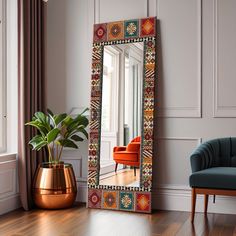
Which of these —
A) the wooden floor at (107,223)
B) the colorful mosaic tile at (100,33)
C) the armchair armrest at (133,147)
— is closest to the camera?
the wooden floor at (107,223)

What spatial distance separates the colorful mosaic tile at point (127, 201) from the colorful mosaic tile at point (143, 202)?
0.18 ft

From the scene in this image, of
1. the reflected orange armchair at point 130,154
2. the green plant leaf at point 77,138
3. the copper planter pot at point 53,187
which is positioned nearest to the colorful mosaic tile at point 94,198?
the copper planter pot at point 53,187

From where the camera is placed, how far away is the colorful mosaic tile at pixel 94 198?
427cm

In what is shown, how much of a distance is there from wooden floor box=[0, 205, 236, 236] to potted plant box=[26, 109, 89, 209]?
13 cm

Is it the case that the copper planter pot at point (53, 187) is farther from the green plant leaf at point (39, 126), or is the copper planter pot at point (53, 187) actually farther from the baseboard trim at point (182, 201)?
the baseboard trim at point (182, 201)

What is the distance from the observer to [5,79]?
4336 mm

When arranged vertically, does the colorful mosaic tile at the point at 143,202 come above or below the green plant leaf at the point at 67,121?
below

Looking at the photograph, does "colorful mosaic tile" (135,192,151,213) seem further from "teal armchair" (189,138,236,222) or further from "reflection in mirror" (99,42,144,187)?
"teal armchair" (189,138,236,222)

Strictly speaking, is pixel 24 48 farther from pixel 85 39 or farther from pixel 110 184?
pixel 110 184

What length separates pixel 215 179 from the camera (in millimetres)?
3480

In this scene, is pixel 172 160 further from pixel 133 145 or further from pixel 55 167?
pixel 55 167

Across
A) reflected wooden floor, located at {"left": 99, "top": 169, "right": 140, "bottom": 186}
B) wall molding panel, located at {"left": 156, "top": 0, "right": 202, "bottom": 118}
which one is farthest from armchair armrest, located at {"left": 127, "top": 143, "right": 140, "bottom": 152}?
wall molding panel, located at {"left": 156, "top": 0, "right": 202, "bottom": 118}

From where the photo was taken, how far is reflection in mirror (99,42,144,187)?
420 centimetres

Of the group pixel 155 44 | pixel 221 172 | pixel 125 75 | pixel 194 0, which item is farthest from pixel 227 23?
pixel 221 172
